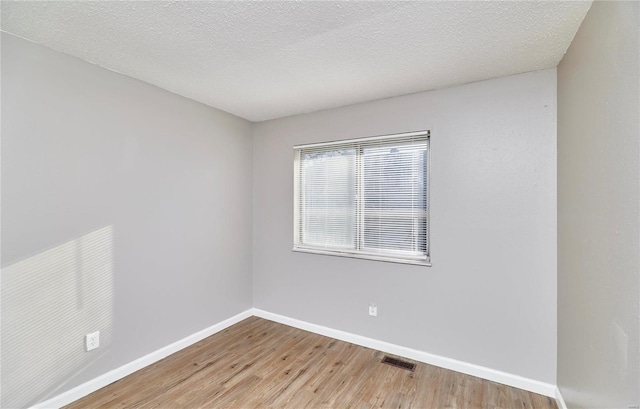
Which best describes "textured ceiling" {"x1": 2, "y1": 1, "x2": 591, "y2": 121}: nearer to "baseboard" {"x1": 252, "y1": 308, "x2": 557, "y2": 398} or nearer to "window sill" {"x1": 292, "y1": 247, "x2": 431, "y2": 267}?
"window sill" {"x1": 292, "y1": 247, "x2": 431, "y2": 267}

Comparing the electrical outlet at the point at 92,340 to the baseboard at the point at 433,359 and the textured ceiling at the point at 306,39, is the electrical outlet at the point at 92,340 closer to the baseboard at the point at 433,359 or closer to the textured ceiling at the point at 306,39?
the baseboard at the point at 433,359

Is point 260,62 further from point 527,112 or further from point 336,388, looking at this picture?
point 336,388

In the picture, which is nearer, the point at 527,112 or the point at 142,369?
the point at 527,112

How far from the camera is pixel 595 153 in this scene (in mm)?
1417

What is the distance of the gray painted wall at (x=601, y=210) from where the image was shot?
1081mm

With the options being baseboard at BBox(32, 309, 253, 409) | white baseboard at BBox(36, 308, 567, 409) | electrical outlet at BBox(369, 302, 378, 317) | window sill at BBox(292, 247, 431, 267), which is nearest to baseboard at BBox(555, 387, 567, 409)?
white baseboard at BBox(36, 308, 567, 409)

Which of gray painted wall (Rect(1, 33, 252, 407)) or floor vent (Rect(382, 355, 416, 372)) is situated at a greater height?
gray painted wall (Rect(1, 33, 252, 407))

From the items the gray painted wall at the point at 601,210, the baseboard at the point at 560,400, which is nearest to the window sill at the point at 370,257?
the gray painted wall at the point at 601,210

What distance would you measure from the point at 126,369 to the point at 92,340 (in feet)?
1.35

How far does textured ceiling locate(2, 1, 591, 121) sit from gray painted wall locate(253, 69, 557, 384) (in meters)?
0.27

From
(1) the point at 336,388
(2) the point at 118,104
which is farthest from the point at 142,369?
(2) the point at 118,104

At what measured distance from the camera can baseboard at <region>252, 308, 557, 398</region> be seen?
2131mm

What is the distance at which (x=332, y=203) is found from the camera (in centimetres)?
314

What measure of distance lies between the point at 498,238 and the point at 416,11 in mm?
1772
